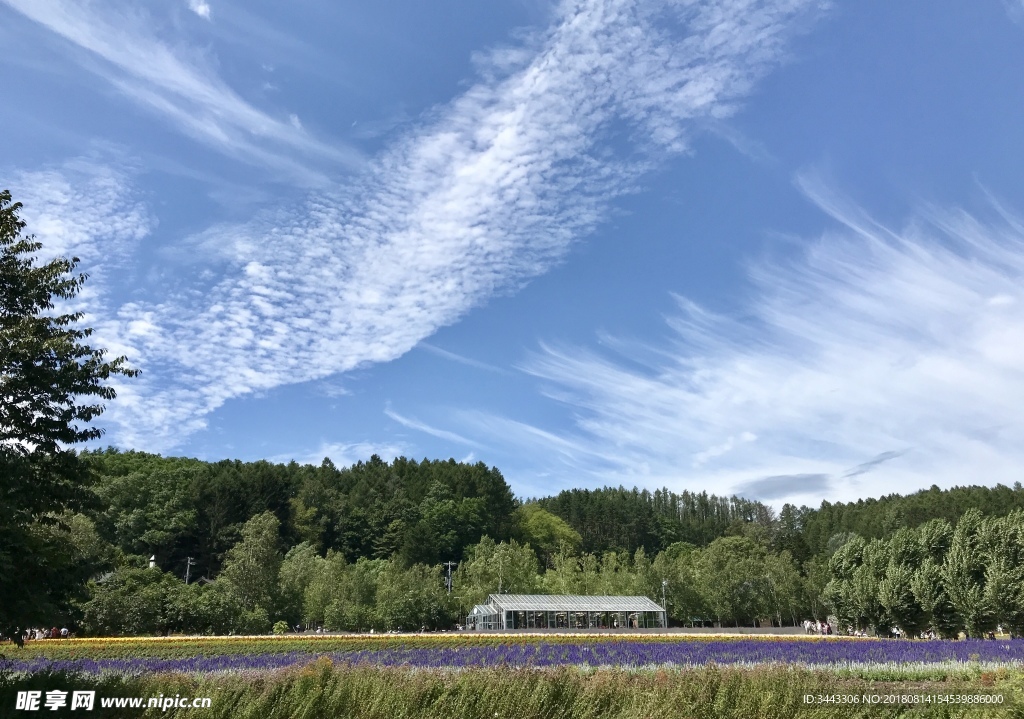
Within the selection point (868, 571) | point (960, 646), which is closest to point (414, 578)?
point (868, 571)

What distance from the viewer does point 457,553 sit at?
95625 mm

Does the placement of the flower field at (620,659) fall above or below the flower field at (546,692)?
below

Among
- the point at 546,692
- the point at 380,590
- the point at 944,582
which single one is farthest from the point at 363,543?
the point at 546,692

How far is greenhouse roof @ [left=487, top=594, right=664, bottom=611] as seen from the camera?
54.8 meters

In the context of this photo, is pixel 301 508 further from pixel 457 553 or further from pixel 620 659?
pixel 620 659

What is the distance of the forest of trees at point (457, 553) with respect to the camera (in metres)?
35.3

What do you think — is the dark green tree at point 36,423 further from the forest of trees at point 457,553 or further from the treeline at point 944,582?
the treeline at point 944,582

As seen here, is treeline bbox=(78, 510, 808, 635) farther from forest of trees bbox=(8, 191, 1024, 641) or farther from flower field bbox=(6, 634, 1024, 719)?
flower field bbox=(6, 634, 1024, 719)

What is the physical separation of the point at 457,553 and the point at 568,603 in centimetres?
4111

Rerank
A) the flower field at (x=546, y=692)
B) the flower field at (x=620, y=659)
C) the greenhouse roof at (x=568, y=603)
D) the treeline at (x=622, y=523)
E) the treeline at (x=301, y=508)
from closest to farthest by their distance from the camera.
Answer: the flower field at (x=546, y=692) < the flower field at (x=620, y=659) < the greenhouse roof at (x=568, y=603) < the treeline at (x=301, y=508) < the treeline at (x=622, y=523)

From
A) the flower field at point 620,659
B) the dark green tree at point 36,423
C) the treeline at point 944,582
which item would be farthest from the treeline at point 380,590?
the dark green tree at point 36,423

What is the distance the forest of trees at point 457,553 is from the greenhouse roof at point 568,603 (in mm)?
4233

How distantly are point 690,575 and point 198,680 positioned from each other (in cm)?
6268

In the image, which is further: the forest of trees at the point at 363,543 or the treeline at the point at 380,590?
the treeline at the point at 380,590
